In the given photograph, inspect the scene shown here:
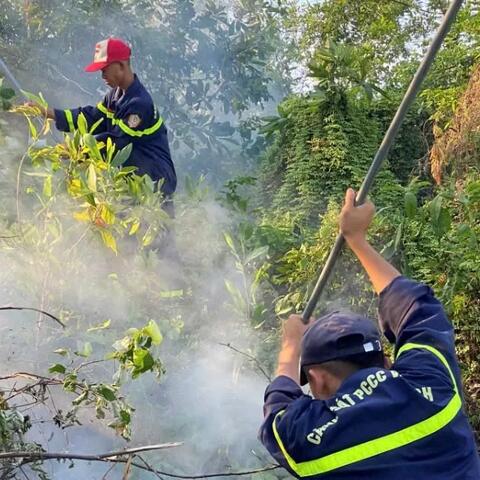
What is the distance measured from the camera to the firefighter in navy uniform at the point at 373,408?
1477mm

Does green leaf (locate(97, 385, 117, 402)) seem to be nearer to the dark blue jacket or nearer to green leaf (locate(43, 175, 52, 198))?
green leaf (locate(43, 175, 52, 198))

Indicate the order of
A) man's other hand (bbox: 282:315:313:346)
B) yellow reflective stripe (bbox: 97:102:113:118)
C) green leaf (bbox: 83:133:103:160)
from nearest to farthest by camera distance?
man's other hand (bbox: 282:315:313:346), green leaf (bbox: 83:133:103:160), yellow reflective stripe (bbox: 97:102:113:118)

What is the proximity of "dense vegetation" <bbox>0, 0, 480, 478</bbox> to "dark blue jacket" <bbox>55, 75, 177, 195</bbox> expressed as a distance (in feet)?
0.93

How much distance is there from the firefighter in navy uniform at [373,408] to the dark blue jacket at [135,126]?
2886mm

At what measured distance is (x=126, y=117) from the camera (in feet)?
14.3

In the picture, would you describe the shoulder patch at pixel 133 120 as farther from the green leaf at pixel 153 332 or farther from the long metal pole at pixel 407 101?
the long metal pole at pixel 407 101

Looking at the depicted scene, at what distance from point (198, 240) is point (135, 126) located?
0.94 meters

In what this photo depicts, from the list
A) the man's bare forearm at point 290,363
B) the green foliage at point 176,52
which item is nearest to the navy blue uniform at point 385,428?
the man's bare forearm at point 290,363

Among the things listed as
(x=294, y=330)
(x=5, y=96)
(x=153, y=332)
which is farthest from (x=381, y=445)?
(x=5, y=96)

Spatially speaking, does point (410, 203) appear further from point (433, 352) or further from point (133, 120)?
point (133, 120)

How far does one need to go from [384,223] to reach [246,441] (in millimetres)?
1504

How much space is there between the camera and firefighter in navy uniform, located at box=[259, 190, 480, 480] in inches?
58.1

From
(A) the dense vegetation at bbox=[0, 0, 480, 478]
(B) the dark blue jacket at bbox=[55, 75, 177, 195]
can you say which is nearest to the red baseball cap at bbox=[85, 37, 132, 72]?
(B) the dark blue jacket at bbox=[55, 75, 177, 195]

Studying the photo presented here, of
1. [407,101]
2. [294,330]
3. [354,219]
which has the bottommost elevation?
[294,330]
